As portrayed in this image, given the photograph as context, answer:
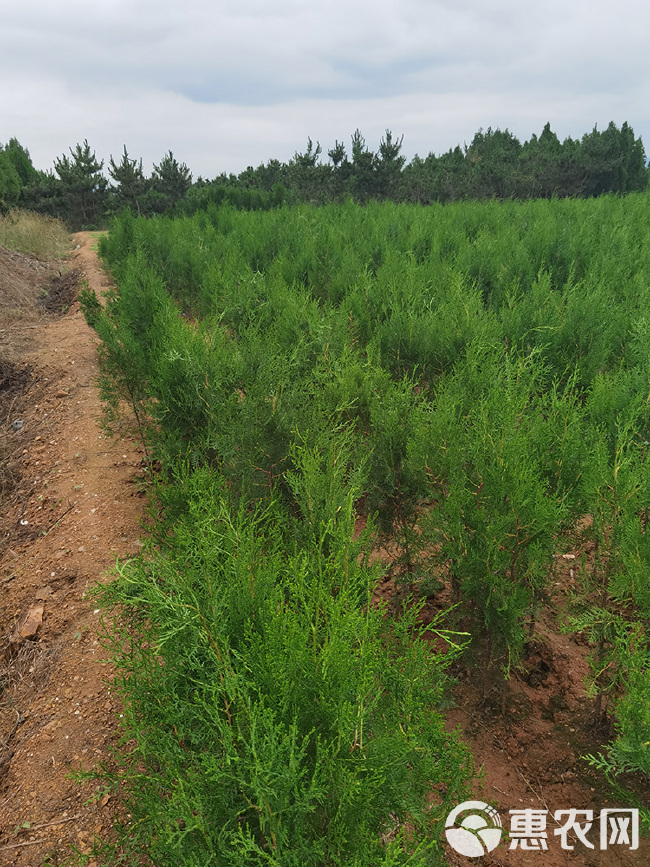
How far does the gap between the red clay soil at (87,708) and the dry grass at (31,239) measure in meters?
15.5

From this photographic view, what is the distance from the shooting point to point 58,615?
368 centimetres

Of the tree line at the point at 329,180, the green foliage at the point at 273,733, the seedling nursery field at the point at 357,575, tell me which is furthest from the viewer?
the tree line at the point at 329,180

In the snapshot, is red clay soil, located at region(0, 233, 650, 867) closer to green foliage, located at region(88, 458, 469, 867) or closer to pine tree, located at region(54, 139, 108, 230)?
green foliage, located at region(88, 458, 469, 867)

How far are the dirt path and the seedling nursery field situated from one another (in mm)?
328

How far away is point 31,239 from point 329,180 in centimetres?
1799

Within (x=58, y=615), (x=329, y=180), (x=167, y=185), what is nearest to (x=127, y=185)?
(x=167, y=185)

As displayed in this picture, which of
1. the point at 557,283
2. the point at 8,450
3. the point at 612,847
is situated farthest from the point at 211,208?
the point at 612,847

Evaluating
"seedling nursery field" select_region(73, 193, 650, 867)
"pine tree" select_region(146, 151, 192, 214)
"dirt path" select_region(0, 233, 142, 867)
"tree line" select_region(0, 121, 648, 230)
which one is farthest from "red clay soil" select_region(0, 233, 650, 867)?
"pine tree" select_region(146, 151, 192, 214)

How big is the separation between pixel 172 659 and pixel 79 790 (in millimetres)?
1400

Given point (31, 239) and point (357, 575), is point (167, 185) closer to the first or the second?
point (31, 239)

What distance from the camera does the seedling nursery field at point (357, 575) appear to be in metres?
1.54

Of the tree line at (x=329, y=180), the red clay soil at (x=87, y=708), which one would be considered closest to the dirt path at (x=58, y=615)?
the red clay soil at (x=87, y=708)

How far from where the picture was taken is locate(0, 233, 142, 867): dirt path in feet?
8.00

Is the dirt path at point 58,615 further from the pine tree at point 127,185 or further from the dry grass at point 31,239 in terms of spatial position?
the pine tree at point 127,185
